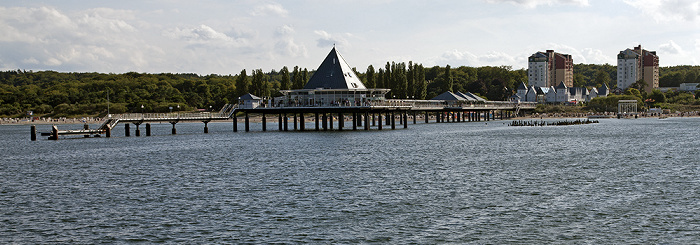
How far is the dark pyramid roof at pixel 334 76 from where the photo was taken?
88.5 metres

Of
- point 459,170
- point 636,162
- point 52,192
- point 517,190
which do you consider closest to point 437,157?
point 459,170


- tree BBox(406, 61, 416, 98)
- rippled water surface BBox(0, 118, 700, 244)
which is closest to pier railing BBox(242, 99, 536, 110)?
tree BBox(406, 61, 416, 98)

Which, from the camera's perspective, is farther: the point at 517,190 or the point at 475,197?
the point at 517,190

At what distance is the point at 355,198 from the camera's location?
30.2 meters

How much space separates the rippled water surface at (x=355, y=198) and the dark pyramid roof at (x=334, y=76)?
35422 mm

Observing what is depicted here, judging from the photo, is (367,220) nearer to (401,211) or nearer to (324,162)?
(401,211)

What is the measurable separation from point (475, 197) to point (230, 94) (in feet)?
491

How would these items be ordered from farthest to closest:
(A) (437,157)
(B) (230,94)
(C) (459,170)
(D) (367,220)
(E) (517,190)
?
1. (B) (230,94)
2. (A) (437,157)
3. (C) (459,170)
4. (E) (517,190)
5. (D) (367,220)

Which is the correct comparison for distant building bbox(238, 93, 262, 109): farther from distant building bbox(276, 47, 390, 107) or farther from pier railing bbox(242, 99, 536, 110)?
distant building bbox(276, 47, 390, 107)

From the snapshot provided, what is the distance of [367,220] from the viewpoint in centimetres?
2503

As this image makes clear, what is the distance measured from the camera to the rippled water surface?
22891 millimetres

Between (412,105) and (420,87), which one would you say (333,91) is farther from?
(420,87)

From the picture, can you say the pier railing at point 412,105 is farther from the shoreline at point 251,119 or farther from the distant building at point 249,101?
the shoreline at point 251,119

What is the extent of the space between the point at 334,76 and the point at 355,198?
60136 millimetres
